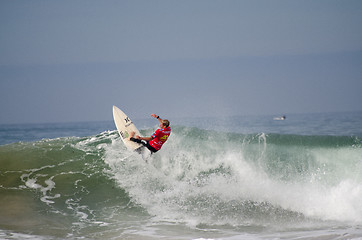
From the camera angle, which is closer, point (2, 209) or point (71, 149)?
point (2, 209)

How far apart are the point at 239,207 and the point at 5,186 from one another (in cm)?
593

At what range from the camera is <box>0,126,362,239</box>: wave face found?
725 cm

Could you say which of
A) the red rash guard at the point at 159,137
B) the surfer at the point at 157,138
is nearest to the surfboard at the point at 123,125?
the surfer at the point at 157,138

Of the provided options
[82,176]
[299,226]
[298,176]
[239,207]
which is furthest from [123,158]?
[299,226]

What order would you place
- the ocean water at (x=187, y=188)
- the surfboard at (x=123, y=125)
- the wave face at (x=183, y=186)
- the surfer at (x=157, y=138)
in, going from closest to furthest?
the ocean water at (x=187, y=188)
the wave face at (x=183, y=186)
the surfer at (x=157, y=138)
the surfboard at (x=123, y=125)

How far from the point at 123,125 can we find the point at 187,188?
3.46 metres

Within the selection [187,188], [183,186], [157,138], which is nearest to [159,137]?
[157,138]

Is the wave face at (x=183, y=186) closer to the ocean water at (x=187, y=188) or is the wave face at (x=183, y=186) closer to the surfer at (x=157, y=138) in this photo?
the ocean water at (x=187, y=188)

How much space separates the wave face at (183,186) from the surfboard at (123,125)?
40 centimetres

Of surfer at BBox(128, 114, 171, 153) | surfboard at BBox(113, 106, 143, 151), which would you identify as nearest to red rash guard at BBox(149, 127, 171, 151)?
surfer at BBox(128, 114, 171, 153)

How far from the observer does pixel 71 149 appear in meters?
12.2

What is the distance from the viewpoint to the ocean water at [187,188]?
6.95 m

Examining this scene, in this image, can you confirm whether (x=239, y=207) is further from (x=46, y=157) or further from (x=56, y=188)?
(x=46, y=157)

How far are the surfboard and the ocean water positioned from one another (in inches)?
14.4
